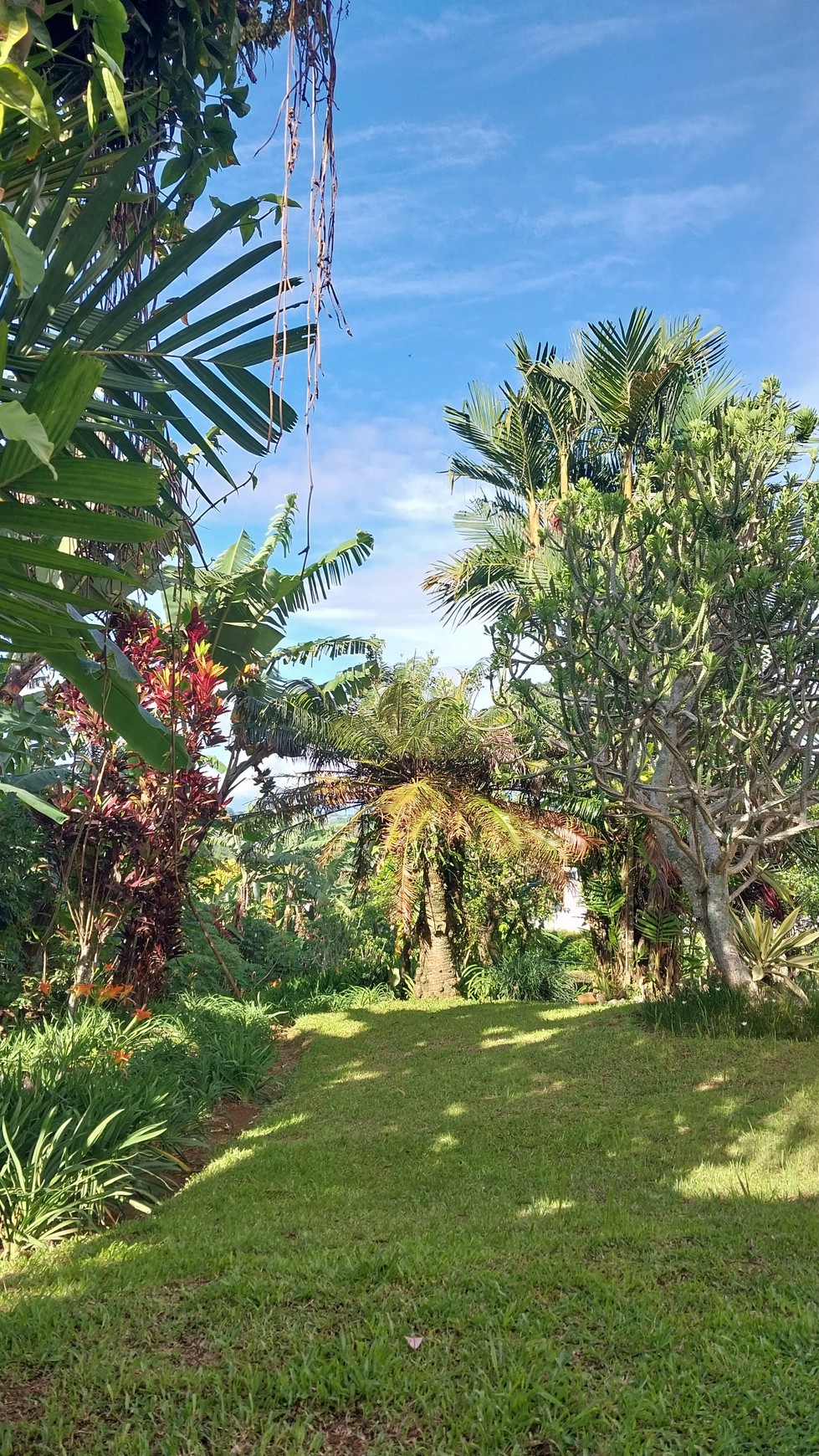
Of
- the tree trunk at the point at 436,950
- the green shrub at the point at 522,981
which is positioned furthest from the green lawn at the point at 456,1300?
the tree trunk at the point at 436,950

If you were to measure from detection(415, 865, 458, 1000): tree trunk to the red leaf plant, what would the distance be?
536 centimetres

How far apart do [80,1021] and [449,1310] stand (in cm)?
520

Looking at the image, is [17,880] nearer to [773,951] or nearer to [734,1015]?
[734,1015]

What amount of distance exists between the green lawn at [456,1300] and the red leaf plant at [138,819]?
2639mm

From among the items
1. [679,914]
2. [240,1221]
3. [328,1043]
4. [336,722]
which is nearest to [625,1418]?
[240,1221]

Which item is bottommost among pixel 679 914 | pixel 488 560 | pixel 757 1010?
pixel 757 1010

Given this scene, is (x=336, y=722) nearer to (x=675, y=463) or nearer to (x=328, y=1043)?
(x=328, y=1043)

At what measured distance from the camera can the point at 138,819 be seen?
8453mm

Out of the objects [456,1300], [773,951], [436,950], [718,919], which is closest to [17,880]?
[436,950]

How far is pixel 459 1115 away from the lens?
696 centimetres

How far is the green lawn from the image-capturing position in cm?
294

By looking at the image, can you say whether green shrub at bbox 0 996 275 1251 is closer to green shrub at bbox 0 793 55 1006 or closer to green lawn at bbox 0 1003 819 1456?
green lawn at bbox 0 1003 819 1456

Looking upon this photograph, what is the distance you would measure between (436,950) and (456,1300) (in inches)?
401

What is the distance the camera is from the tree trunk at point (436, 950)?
13.6 metres
